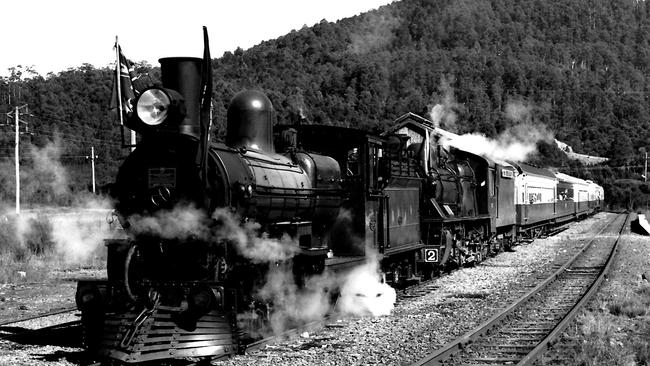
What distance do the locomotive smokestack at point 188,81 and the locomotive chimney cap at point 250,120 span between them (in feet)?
4.49

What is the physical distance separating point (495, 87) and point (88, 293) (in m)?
147

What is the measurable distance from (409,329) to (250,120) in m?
4.05

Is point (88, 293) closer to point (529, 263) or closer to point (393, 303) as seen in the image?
point (393, 303)

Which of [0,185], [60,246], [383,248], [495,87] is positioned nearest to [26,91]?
[0,185]

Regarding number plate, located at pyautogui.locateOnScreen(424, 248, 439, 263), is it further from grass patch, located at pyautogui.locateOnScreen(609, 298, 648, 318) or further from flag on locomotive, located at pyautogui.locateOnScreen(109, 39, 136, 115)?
flag on locomotive, located at pyautogui.locateOnScreen(109, 39, 136, 115)

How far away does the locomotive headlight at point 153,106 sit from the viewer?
8359mm

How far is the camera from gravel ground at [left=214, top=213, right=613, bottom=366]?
28.9ft

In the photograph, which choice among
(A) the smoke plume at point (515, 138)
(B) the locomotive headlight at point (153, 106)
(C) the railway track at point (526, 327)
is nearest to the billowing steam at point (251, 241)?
(B) the locomotive headlight at point (153, 106)

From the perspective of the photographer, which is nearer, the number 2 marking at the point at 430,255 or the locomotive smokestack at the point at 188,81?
the locomotive smokestack at the point at 188,81

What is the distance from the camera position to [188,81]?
866cm

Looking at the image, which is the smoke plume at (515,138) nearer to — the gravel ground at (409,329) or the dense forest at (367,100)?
the dense forest at (367,100)

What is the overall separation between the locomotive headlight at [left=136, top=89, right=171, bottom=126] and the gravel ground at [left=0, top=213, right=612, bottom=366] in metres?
3.05

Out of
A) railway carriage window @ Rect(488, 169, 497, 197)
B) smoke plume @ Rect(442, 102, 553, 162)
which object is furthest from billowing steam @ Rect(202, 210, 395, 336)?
railway carriage window @ Rect(488, 169, 497, 197)

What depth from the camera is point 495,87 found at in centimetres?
14888
